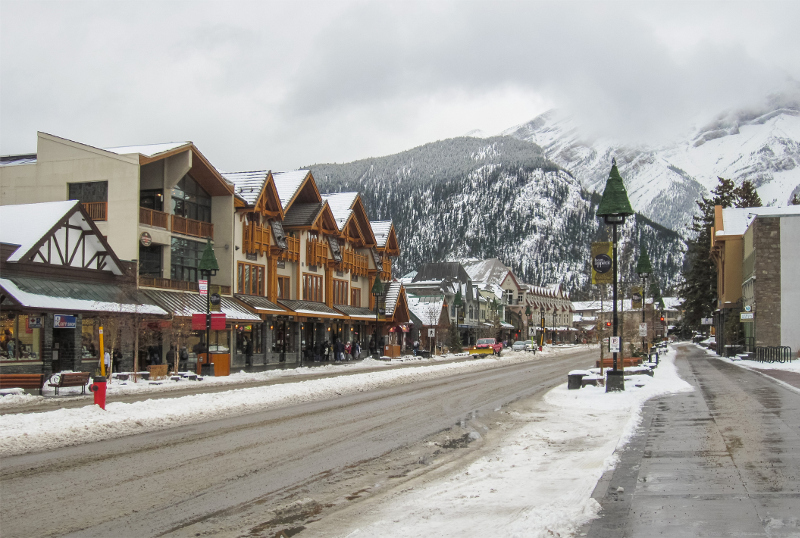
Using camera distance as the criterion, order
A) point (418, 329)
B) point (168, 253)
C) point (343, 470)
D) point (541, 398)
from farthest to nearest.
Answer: point (418, 329), point (168, 253), point (541, 398), point (343, 470)

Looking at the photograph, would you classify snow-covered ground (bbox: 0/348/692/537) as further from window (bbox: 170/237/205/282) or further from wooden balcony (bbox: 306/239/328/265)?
wooden balcony (bbox: 306/239/328/265)

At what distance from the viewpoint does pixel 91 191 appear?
125 ft

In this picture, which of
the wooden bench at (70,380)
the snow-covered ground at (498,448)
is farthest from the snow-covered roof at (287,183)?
the snow-covered ground at (498,448)

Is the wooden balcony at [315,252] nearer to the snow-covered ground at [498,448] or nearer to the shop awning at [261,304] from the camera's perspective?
the shop awning at [261,304]

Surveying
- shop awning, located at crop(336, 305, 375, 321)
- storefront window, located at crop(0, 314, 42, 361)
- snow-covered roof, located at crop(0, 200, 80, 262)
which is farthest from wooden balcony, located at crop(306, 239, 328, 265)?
storefront window, located at crop(0, 314, 42, 361)

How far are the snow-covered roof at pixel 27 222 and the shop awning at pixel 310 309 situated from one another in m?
17.3

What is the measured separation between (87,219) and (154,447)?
2318 cm

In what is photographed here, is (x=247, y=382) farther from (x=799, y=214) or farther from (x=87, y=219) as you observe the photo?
(x=799, y=214)

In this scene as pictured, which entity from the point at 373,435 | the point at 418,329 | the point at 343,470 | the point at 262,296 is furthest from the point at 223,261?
the point at 418,329

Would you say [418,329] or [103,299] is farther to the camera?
[418,329]

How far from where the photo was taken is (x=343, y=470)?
36.4ft

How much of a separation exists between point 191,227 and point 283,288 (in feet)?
34.6

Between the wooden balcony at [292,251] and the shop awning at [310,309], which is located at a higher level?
the wooden balcony at [292,251]

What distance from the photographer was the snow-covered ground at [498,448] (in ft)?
25.6
